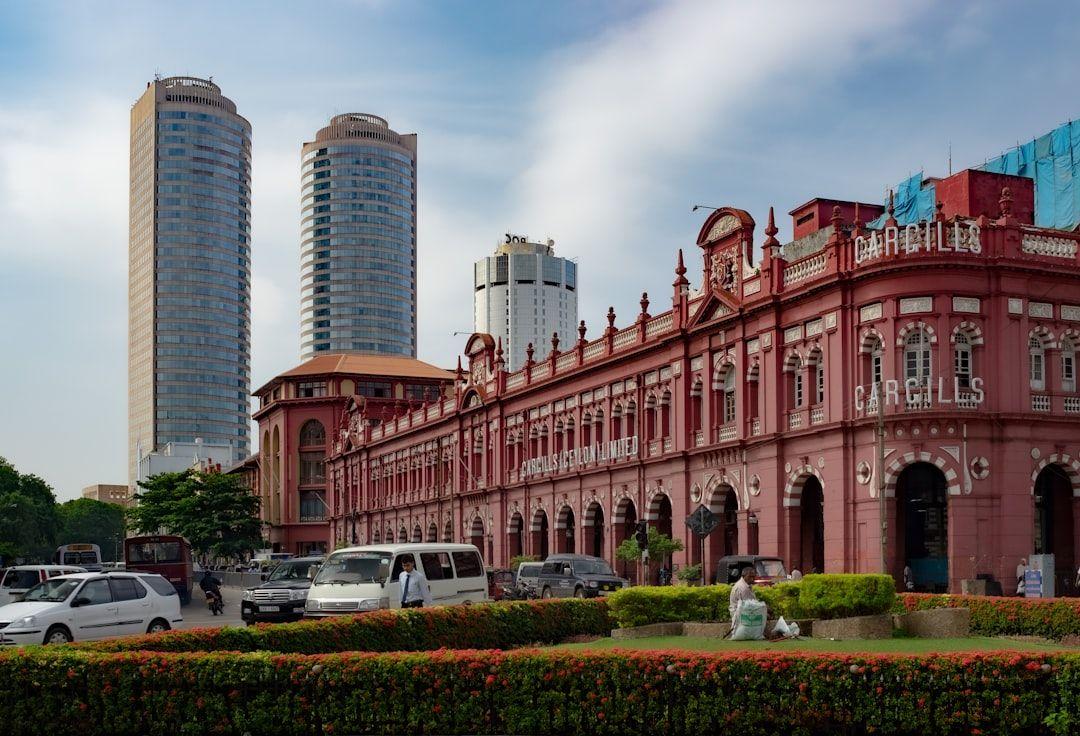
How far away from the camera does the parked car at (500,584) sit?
40594 mm

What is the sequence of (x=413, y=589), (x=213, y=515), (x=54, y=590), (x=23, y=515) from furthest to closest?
(x=213, y=515) → (x=23, y=515) → (x=54, y=590) → (x=413, y=589)

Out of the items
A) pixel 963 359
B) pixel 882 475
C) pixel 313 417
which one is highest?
pixel 313 417

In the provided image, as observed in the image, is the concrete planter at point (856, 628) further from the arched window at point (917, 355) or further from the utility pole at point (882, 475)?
the arched window at point (917, 355)

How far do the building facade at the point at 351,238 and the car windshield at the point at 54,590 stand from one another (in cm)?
16673

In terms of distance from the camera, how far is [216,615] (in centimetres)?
4397

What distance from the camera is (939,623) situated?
2388 centimetres

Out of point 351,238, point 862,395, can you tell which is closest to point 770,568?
point 862,395

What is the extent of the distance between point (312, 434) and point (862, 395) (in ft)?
269


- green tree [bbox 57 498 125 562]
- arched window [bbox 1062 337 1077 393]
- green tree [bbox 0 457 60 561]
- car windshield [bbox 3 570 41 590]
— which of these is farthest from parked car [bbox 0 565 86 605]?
green tree [bbox 57 498 125 562]

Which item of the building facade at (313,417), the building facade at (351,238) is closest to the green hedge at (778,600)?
the building facade at (313,417)

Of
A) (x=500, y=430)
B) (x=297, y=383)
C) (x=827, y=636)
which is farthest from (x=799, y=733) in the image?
(x=297, y=383)

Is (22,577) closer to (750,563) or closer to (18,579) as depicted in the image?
(18,579)

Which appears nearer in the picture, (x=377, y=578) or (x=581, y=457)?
(x=377, y=578)

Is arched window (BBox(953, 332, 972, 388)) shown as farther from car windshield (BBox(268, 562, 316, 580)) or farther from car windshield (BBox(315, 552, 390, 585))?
car windshield (BBox(315, 552, 390, 585))
